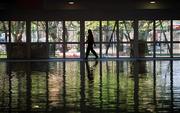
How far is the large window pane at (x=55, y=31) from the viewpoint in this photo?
1313 inches

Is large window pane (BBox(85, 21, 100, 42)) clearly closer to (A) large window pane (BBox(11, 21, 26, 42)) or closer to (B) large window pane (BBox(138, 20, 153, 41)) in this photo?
(B) large window pane (BBox(138, 20, 153, 41))

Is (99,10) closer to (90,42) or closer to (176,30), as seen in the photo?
(90,42)

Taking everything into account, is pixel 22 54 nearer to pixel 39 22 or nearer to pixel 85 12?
pixel 39 22

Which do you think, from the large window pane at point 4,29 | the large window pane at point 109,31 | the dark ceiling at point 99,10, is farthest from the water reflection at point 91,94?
the large window pane at point 4,29

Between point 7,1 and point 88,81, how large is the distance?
1393 centimetres

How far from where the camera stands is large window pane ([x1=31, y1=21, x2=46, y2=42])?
33156mm

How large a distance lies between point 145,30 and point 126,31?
47.2 inches

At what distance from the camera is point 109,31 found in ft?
110

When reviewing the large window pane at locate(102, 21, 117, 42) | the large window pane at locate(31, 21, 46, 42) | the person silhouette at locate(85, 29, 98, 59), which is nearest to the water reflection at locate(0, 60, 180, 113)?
the person silhouette at locate(85, 29, 98, 59)

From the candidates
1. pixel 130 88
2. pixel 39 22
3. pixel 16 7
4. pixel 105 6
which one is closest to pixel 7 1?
pixel 16 7

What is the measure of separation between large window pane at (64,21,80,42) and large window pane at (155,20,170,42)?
503 centimetres

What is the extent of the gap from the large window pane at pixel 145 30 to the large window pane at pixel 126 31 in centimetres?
50

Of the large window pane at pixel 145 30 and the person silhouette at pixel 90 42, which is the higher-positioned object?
the large window pane at pixel 145 30

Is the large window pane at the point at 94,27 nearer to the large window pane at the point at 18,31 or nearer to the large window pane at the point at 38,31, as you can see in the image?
the large window pane at the point at 38,31
